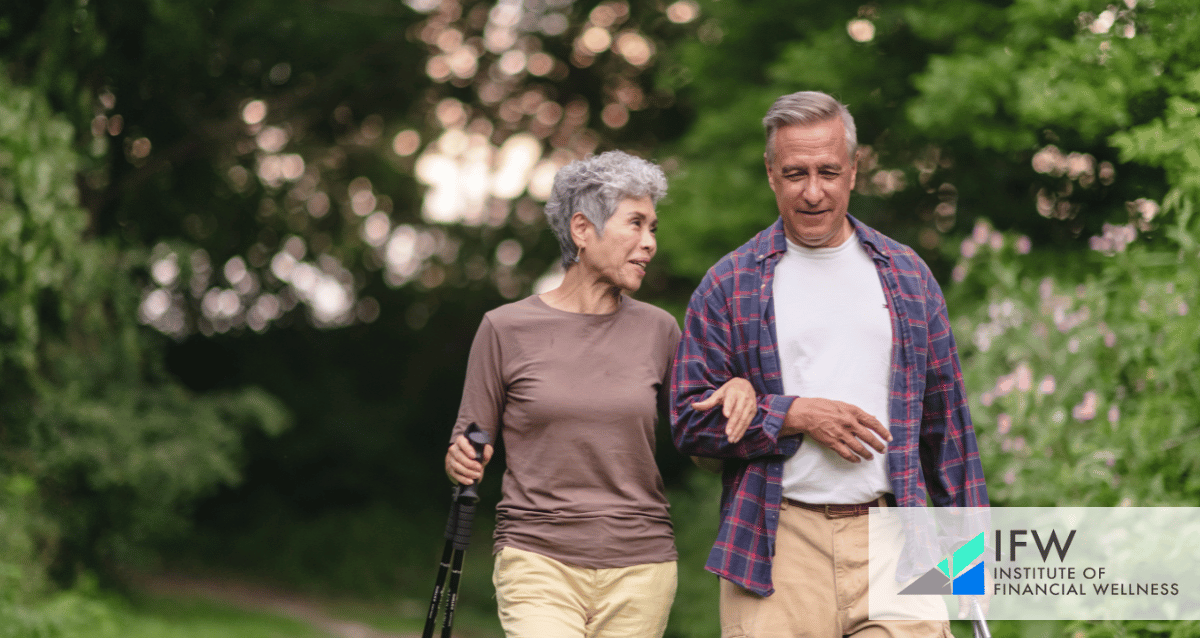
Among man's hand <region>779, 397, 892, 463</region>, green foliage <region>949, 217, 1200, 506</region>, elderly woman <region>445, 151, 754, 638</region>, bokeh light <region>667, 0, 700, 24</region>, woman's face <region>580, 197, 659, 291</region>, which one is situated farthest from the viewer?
bokeh light <region>667, 0, 700, 24</region>

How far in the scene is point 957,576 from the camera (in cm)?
294

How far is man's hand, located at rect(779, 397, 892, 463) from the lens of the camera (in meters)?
2.83

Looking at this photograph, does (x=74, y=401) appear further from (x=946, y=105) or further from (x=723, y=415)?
(x=723, y=415)

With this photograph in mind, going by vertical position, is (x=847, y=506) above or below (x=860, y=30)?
below

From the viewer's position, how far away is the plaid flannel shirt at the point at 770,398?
9.52 feet

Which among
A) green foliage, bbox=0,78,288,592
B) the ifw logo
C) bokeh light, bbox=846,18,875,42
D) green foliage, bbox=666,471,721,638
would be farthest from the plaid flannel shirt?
bokeh light, bbox=846,18,875,42

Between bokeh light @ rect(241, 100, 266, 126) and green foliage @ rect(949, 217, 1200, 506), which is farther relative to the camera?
bokeh light @ rect(241, 100, 266, 126)

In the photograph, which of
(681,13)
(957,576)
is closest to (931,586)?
(957,576)

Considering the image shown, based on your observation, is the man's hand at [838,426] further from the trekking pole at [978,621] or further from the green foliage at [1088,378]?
the green foliage at [1088,378]

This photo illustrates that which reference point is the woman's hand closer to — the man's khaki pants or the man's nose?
the man's khaki pants

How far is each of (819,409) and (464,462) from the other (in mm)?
956

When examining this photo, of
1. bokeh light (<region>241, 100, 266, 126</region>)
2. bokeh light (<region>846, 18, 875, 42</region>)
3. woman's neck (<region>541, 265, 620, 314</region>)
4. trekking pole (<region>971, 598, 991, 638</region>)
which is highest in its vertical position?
bokeh light (<region>241, 100, 266, 126</region>)

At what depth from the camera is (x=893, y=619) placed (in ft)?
9.52

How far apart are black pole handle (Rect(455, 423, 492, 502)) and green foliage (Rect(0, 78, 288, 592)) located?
461 cm
